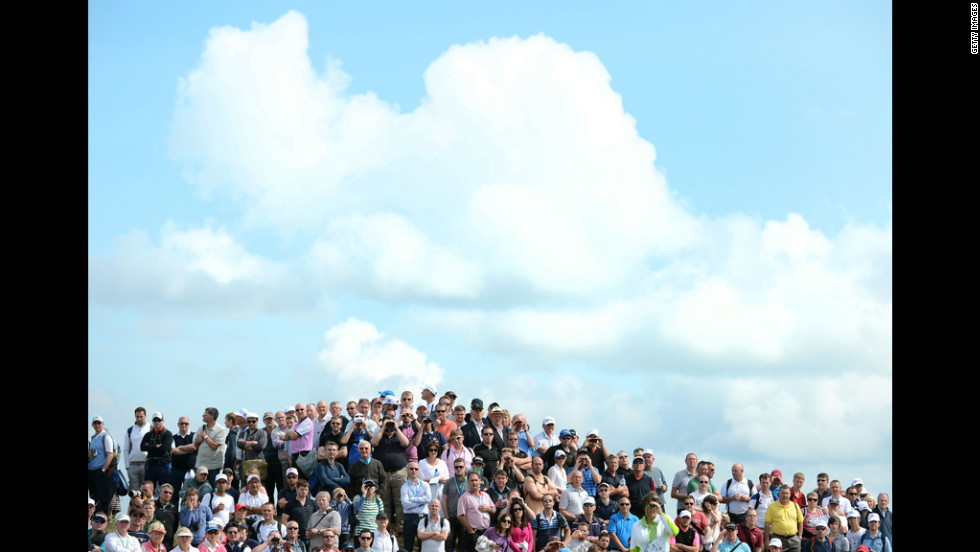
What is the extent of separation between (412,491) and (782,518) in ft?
25.9

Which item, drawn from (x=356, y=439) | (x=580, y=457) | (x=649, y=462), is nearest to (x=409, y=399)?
(x=356, y=439)

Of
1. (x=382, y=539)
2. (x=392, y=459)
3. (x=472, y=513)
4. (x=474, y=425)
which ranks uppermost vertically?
(x=474, y=425)

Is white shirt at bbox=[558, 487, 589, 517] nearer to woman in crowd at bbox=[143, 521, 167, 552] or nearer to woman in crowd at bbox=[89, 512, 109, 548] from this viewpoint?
woman in crowd at bbox=[143, 521, 167, 552]

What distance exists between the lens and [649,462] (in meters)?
22.9

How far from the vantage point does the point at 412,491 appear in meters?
20.6

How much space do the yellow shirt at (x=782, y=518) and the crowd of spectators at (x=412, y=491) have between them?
2 cm

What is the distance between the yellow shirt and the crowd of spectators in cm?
2

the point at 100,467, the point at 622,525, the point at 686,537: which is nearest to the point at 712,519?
the point at 686,537

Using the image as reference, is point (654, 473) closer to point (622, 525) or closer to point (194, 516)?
point (622, 525)

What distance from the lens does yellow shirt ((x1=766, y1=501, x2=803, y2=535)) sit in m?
22.9

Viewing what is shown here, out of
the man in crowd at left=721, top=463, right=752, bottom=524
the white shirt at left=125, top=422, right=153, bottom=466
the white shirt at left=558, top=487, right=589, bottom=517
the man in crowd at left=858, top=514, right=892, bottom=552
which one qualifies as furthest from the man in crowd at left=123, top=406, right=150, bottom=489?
the man in crowd at left=858, top=514, right=892, bottom=552

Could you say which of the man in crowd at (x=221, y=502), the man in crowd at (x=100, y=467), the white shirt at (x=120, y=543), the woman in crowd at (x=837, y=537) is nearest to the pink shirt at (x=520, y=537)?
the man in crowd at (x=221, y=502)

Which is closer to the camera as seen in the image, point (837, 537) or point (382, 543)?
point (382, 543)

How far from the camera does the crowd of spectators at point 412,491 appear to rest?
798 inches
